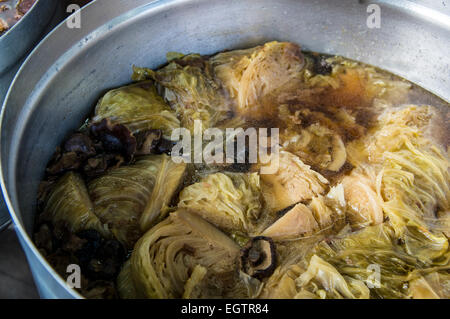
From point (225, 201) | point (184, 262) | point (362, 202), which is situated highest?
point (225, 201)

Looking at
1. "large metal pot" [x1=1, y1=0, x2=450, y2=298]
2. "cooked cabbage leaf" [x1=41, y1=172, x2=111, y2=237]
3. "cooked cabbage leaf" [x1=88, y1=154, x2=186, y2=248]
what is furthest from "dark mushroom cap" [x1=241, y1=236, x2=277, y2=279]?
"large metal pot" [x1=1, y1=0, x2=450, y2=298]

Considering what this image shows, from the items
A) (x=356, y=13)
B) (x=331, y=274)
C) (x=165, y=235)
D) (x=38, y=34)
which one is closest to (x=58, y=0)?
(x=38, y=34)

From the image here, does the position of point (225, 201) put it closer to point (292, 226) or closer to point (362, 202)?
point (292, 226)

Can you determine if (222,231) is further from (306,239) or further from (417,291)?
(417,291)

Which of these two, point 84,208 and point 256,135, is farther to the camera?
point 256,135

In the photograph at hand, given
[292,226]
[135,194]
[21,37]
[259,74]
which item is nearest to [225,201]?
[292,226]

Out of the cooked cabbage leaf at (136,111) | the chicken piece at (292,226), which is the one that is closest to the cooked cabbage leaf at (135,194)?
the cooked cabbage leaf at (136,111)
